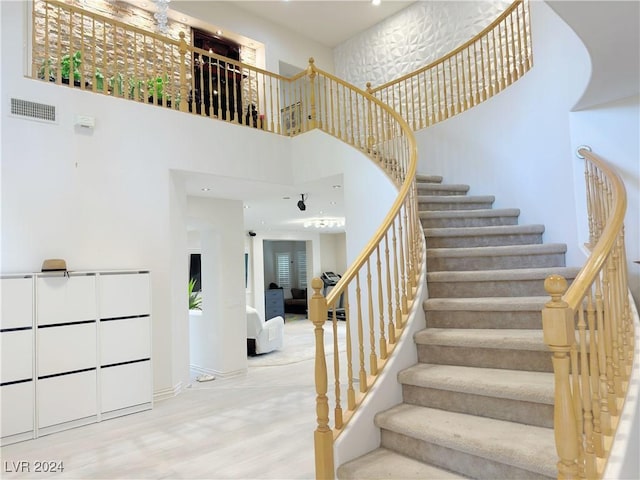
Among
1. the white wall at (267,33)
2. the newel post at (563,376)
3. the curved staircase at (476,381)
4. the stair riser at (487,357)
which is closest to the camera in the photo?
the newel post at (563,376)

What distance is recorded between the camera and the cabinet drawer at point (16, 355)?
331cm

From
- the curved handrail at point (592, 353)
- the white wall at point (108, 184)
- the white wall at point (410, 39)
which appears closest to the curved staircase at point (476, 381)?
the curved handrail at point (592, 353)

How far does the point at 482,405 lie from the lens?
240cm

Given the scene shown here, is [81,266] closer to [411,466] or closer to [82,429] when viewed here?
[82,429]

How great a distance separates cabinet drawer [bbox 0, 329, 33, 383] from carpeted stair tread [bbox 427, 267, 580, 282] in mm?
3337

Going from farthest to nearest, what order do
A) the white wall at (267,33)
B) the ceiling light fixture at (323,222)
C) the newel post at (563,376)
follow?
the ceiling light fixture at (323,222) → the white wall at (267,33) → the newel post at (563,376)

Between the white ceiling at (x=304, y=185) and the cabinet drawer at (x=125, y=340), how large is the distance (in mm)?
1887

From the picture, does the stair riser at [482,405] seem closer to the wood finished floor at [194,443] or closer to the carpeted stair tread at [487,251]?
the wood finished floor at [194,443]

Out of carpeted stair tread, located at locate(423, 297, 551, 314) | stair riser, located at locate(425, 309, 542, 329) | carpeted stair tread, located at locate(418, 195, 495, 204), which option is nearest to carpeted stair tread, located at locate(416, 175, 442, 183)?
carpeted stair tread, located at locate(418, 195, 495, 204)

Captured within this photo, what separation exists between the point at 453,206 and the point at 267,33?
216 inches

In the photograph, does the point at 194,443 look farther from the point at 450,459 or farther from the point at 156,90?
the point at 156,90

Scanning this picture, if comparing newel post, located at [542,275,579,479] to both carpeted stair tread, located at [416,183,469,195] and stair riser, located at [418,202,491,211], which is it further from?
carpeted stair tread, located at [416,183,469,195]

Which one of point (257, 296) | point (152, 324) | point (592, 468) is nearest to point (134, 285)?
point (152, 324)

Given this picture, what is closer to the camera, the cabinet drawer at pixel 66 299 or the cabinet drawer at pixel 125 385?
the cabinet drawer at pixel 66 299
